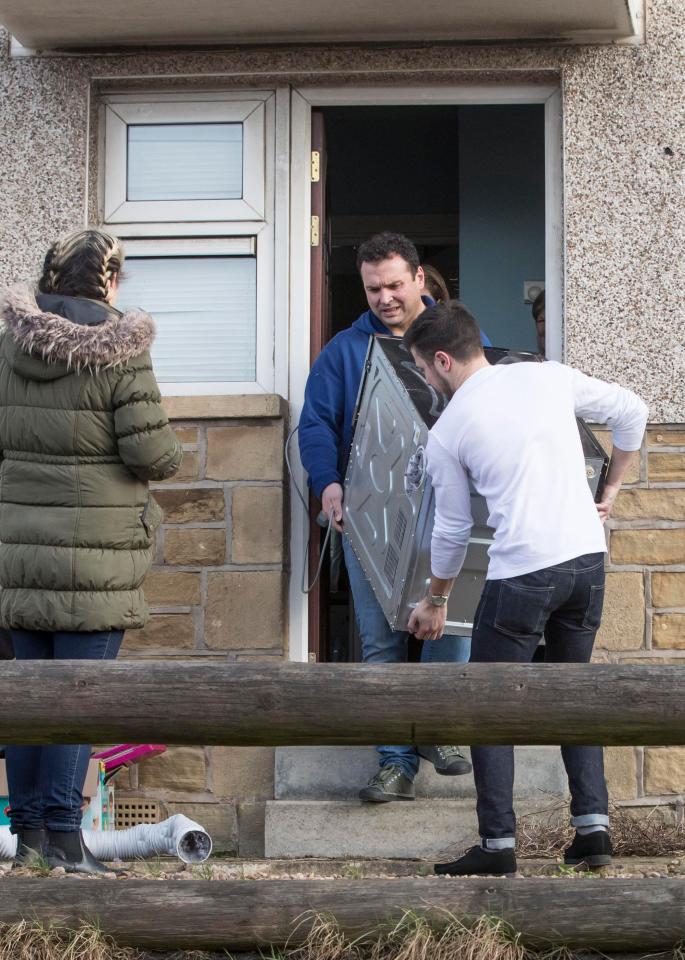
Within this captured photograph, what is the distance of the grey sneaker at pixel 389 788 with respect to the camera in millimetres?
5105

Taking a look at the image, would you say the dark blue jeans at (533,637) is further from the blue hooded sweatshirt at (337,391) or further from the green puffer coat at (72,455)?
the blue hooded sweatshirt at (337,391)

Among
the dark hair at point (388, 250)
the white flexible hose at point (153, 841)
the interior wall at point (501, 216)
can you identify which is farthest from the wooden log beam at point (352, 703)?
the interior wall at point (501, 216)

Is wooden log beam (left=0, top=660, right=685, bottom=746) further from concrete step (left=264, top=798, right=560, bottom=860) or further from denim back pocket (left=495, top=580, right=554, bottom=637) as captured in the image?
concrete step (left=264, top=798, right=560, bottom=860)

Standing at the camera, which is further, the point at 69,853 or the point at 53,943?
the point at 69,853

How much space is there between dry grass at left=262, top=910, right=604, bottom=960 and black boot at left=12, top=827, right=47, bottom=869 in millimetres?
929

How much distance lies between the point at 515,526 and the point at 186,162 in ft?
9.15

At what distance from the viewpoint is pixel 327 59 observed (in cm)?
583

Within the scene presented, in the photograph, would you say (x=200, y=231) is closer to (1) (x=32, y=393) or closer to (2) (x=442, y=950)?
(1) (x=32, y=393)

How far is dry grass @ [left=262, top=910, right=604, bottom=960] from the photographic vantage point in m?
3.29

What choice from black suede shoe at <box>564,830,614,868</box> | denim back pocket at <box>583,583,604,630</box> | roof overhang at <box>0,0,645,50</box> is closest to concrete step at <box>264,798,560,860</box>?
black suede shoe at <box>564,830,614,868</box>

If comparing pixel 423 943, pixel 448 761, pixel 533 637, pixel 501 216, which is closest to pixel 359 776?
pixel 448 761

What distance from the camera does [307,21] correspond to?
559 centimetres

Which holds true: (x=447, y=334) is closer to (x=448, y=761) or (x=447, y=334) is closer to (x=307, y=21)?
(x=448, y=761)

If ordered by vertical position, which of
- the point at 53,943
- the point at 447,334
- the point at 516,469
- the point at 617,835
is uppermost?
the point at 447,334
